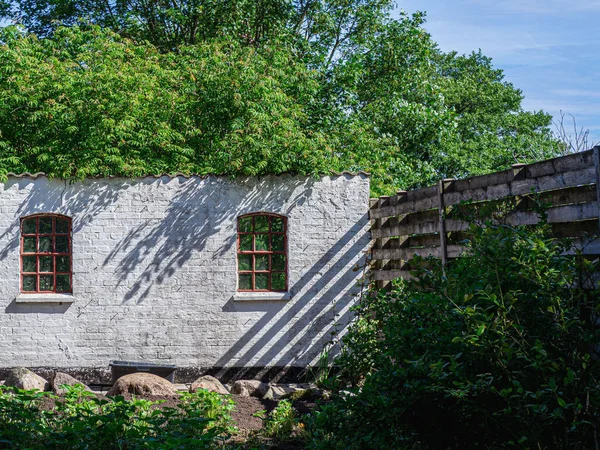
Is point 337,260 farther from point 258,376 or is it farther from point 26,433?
point 26,433

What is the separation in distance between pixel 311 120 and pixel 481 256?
13.7 meters

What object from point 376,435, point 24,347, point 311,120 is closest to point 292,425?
point 376,435

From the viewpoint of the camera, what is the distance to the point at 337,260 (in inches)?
431

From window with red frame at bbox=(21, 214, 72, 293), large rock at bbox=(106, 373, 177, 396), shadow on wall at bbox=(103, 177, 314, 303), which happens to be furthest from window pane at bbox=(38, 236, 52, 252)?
large rock at bbox=(106, 373, 177, 396)

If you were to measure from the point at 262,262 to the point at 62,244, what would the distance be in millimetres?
2911

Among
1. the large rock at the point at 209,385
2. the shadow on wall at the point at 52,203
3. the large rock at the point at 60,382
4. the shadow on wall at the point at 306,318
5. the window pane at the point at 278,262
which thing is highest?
the shadow on wall at the point at 52,203

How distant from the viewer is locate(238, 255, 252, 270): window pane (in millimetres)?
10922

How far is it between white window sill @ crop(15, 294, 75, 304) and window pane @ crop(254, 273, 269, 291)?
2.63 m

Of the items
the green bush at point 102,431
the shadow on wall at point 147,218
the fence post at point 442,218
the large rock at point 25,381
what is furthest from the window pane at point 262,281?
the green bush at point 102,431

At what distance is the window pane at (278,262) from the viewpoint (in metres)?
11.0

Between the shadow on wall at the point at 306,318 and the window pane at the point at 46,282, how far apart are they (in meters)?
2.54

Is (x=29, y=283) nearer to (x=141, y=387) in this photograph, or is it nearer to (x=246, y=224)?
(x=141, y=387)

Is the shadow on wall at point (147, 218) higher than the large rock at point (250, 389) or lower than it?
higher

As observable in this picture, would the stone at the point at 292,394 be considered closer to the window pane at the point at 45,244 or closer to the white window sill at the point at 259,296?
the white window sill at the point at 259,296
